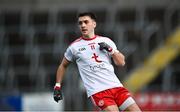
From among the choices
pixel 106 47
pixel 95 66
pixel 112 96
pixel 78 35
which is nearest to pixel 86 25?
pixel 106 47

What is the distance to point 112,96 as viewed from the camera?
7773 mm

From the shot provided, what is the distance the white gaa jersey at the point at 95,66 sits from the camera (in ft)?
25.6

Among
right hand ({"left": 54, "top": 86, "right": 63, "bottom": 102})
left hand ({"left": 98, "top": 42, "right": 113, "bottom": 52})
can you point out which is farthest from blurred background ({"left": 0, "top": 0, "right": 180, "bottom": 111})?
left hand ({"left": 98, "top": 42, "right": 113, "bottom": 52})

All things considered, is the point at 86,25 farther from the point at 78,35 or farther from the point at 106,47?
the point at 78,35

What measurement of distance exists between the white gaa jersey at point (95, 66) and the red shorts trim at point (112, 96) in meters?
0.05

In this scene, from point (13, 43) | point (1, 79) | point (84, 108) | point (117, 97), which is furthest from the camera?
point (13, 43)

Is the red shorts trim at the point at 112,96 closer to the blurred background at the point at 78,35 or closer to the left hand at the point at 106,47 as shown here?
the left hand at the point at 106,47

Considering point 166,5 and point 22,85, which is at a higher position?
point 166,5

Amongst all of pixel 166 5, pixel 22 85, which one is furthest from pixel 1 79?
pixel 166 5

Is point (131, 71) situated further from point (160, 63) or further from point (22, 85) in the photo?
point (22, 85)

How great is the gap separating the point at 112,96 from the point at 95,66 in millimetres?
399

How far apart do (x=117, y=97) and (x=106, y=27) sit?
29.9 ft

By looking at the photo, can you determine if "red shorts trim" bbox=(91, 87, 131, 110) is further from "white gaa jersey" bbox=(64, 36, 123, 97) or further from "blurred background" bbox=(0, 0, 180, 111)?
"blurred background" bbox=(0, 0, 180, 111)

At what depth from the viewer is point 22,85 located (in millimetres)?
16297
